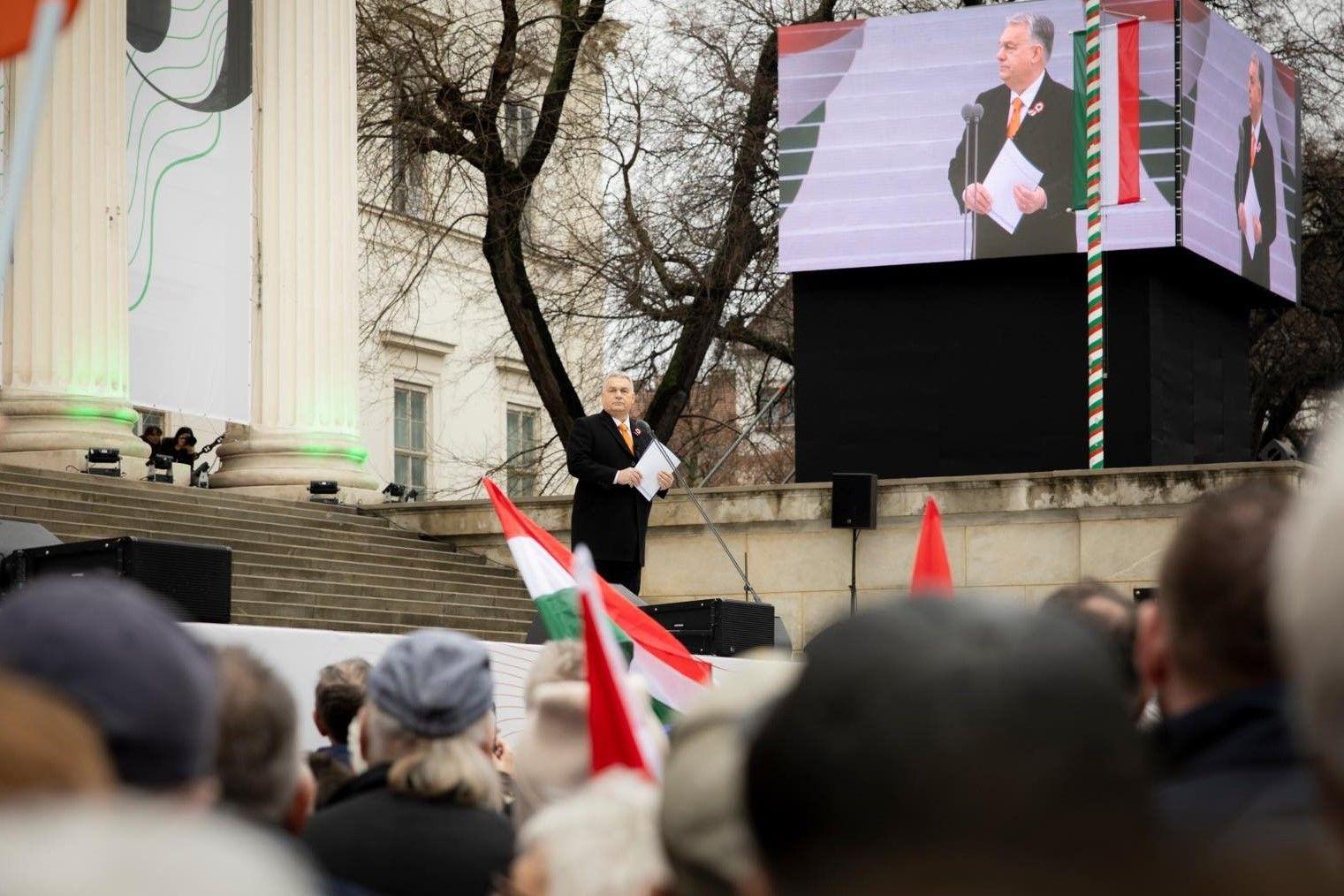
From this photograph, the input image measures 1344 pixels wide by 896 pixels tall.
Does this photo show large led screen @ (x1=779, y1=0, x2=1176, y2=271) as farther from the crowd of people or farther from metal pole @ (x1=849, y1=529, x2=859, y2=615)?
the crowd of people

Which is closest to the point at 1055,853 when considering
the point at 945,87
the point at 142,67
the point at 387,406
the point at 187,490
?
the point at 187,490

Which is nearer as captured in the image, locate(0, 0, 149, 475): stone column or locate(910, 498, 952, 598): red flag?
Result: locate(910, 498, 952, 598): red flag

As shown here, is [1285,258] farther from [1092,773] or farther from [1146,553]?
[1092,773]

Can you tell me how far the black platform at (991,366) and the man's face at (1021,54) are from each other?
66.8 inches

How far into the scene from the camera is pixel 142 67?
20.4 metres

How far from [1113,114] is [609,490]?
722 centimetres

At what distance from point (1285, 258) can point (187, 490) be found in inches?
430

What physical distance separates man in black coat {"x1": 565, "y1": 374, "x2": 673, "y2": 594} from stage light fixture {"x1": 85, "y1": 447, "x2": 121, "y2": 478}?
5.80 meters

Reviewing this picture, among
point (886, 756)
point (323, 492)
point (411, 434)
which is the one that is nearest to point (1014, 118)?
point (323, 492)

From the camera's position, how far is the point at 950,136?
1953 cm

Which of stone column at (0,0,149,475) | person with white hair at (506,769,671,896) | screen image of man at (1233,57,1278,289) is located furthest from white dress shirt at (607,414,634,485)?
person with white hair at (506,769,671,896)

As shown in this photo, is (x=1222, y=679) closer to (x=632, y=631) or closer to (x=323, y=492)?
(x=632, y=631)

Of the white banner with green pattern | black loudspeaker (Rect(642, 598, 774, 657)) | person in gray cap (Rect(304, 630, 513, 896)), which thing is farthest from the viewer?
the white banner with green pattern

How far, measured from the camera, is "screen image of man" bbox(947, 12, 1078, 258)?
62.6ft
